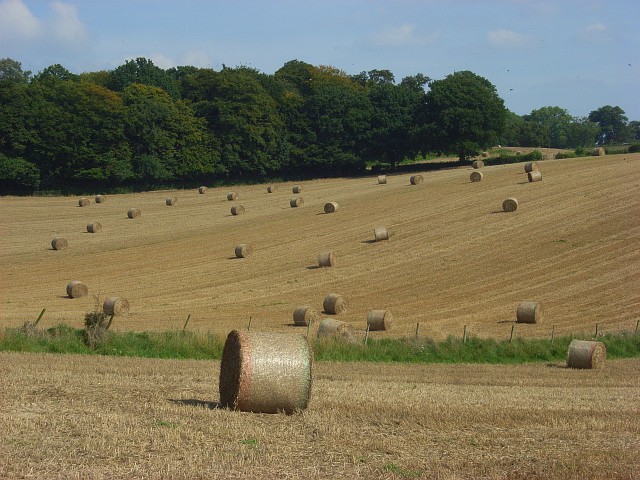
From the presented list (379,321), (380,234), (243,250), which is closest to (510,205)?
(380,234)

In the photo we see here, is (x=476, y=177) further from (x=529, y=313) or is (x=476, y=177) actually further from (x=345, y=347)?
(x=345, y=347)

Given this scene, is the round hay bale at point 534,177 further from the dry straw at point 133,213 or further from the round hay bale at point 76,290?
the round hay bale at point 76,290

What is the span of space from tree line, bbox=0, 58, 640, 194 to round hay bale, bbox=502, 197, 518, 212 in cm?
3377

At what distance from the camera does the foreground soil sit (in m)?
9.22

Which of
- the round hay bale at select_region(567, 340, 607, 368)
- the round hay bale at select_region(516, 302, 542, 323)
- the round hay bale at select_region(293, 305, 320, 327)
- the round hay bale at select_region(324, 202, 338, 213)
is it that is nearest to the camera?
the round hay bale at select_region(567, 340, 607, 368)

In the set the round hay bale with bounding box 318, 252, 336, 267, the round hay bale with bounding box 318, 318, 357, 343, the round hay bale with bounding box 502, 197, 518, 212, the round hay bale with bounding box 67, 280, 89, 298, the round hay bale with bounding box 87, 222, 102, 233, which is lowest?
the round hay bale with bounding box 67, 280, 89, 298

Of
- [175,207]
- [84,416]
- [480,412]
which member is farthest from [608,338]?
[175,207]

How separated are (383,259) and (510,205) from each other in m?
10.3

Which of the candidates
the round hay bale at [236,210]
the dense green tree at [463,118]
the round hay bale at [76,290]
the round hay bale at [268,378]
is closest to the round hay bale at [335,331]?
the round hay bale at [268,378]

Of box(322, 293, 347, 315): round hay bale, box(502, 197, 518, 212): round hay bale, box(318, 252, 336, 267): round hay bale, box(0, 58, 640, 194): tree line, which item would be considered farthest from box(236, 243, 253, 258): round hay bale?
box(0, 58, 640, 194): tree line

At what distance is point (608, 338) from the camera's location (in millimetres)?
26438

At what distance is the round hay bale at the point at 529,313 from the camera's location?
3012 centimetres

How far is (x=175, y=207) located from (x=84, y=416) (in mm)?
57008

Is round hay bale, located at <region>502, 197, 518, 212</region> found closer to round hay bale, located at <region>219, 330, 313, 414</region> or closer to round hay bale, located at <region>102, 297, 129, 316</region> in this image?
round hay bale, located at <region>102, 297, 129, 316</region>
